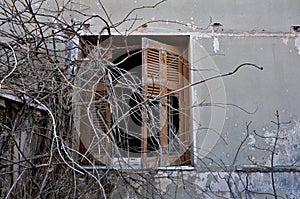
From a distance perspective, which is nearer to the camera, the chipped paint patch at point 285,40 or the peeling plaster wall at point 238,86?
the peeling plaster wall at point 238,86

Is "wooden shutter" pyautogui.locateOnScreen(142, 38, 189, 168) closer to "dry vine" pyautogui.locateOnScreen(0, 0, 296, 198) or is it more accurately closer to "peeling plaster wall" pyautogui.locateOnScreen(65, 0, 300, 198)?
"peeling plaster wall" pyautogui.locateOnScreen(65, 0, 300, 198)

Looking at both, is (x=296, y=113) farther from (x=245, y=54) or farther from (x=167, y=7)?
(x=167, y=7)

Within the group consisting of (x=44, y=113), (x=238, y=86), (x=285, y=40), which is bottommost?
(x=44, y=113)

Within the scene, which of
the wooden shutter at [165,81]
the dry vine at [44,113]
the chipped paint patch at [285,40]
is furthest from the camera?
→ the chipped paint patch at [285,40]

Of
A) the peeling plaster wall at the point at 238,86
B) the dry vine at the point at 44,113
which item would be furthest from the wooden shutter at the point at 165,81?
the dry vine at the point at 44,113

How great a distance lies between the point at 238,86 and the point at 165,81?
0.78 metres

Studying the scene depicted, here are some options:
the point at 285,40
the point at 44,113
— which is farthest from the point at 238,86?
the point at 44,113

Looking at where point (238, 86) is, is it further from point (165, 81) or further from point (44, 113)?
point (44, 113)

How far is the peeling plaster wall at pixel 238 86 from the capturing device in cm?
428

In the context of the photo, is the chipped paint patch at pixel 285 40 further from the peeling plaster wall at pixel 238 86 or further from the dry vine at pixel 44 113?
the dry vine at pixel 44 113

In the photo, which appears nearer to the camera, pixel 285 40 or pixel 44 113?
pixel 44 113

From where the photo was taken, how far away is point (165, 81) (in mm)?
4512

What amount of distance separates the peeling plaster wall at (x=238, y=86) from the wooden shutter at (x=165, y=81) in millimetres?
176

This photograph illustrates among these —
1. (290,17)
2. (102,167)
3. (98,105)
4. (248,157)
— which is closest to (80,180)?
(102,167)
